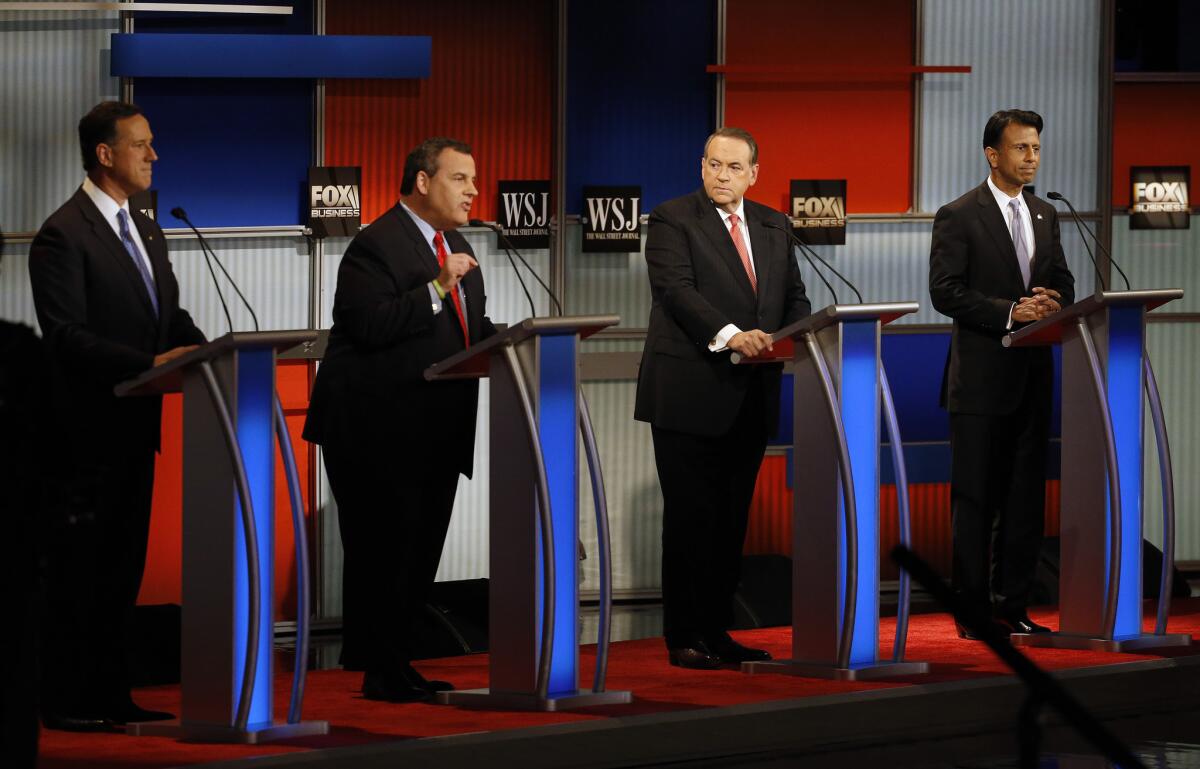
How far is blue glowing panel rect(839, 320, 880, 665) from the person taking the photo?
14.0ft

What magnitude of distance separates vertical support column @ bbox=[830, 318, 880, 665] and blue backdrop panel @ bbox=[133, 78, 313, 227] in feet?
9.23

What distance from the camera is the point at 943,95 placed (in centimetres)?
707

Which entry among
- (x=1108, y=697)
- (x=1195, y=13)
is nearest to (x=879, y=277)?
(x=1195, y=13)

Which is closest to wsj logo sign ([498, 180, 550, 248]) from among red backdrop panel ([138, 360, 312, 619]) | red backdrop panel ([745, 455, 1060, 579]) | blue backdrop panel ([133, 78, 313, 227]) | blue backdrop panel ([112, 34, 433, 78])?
blue backdrop panel ([112, 34, 433, 78])

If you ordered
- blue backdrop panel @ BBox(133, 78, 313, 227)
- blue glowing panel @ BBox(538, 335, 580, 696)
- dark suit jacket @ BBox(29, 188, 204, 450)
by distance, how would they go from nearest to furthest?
dark suit jacket @ BBox(29, 188, 204, 450), blue glowing panel @ BBox(538, 335, 580, 696), blue backdrop panel @ BBox(133, 78, 313, 227)

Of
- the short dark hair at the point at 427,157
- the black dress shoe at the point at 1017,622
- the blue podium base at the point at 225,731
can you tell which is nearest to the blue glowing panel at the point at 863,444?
the black dress shoe at the point at 1017,622

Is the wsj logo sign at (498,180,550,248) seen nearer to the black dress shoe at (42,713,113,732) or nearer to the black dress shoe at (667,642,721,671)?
the black dress shoe at (667,642,721,671)

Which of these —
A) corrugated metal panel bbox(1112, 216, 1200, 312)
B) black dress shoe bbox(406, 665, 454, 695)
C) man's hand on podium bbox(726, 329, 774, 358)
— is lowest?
black dress shoe bbox(406, 665, 454, 695)

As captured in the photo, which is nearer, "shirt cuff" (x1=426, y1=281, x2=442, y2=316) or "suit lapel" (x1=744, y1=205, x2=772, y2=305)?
"shirt cuff" (x1=426, y1=281, x2=442, y2=316)

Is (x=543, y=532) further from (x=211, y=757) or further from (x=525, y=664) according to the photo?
(x=211, y=757)

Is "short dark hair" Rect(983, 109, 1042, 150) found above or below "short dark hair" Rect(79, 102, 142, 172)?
above

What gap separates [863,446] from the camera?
14.1 feet

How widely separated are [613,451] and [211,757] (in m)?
3.60

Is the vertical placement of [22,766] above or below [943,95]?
below
